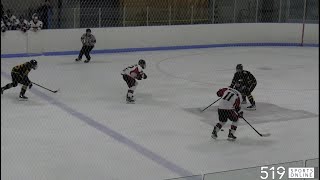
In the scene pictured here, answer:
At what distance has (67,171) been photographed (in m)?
4.77

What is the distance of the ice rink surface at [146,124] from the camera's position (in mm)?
5062

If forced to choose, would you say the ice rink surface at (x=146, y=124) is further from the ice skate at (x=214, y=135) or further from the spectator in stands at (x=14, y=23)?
the spectator in stands at (x=14, y=23)

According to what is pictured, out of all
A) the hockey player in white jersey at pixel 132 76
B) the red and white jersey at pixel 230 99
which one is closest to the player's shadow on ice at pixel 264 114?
the hockey player in white jersey at pixel 132 76

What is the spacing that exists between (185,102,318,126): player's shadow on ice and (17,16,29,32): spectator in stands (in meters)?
4.81

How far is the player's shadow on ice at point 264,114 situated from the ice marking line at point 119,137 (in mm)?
1280

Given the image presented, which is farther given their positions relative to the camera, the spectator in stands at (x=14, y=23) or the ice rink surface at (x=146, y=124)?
the spectator in stands at (x=14, y=23)

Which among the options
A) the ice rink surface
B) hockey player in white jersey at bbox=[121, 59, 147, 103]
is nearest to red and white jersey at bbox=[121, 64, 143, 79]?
hockey player in white jersey at bbox=[121, 59, 147, 103]

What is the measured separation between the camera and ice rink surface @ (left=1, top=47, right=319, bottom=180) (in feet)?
16.6

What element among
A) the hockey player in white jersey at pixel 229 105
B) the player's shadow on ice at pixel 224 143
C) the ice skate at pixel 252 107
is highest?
the hockey player in white jersey at pixel 229 105

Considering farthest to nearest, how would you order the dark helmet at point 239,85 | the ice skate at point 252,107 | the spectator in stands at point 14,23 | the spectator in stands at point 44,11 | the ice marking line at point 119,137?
1. the spectator in stands at point 44,11
2. the spectator in stands at point 14,23
3. the ice skate at point 252,107
4. the dark helmet at point 239,85
5. the ice marking line at point 119,137

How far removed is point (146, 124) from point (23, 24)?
5494 millimetres

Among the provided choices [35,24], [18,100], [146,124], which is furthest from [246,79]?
[35,24]

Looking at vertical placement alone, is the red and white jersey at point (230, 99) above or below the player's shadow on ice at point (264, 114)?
above

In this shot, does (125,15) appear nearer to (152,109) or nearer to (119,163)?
(152,109)
